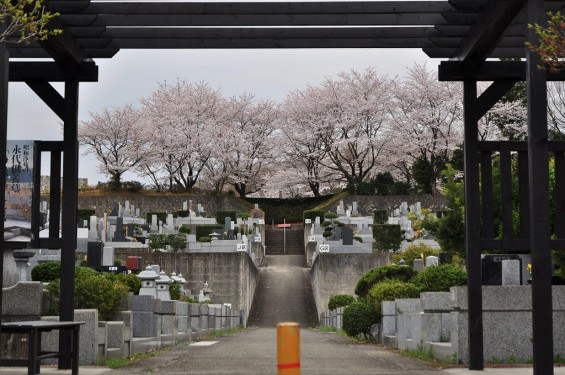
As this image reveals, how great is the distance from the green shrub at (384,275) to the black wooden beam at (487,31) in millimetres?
15972

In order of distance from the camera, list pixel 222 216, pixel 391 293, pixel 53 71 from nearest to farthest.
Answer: pixel 53 71
pixel 391 293
pixel 222 216

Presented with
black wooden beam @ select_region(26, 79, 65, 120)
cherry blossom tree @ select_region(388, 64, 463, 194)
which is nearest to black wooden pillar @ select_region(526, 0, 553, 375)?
black wooden beam @ select_region(26, 79, 65, 120)

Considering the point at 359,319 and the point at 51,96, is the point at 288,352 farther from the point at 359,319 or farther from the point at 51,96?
the point at 359,319

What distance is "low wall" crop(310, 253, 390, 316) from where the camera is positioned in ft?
145

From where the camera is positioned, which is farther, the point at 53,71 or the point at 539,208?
the point at 53,71

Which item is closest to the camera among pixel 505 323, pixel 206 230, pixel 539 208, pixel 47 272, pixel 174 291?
pixel 539 208

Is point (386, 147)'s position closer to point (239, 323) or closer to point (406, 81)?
point (406, 81)

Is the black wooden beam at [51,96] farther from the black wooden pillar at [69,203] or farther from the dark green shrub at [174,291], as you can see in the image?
the dark green shrub at [174,291]

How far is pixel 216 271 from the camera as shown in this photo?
45000mm

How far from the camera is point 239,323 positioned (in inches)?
1644

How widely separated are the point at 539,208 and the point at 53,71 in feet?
22.1

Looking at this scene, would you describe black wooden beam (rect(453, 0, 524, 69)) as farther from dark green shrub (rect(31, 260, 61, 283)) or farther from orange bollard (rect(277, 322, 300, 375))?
dark green shrub (rect(31, 260, 61, 283))

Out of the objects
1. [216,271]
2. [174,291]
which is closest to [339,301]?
[174,291]

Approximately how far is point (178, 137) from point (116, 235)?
105 feet
